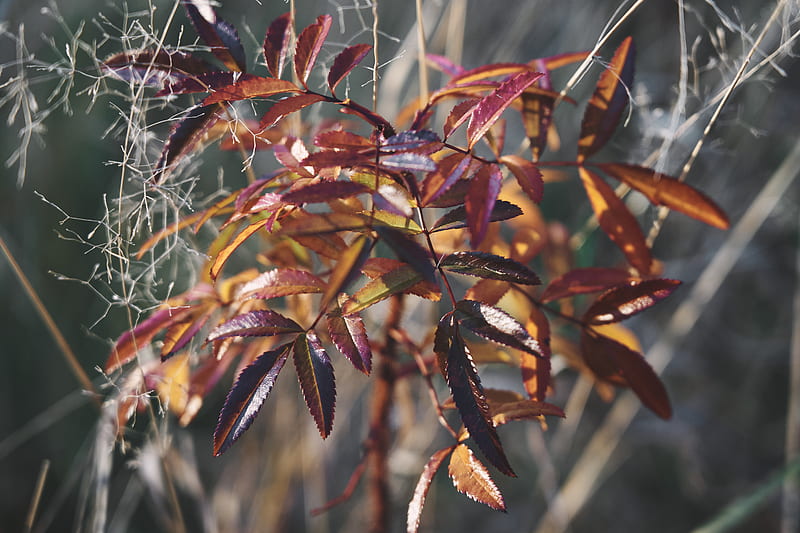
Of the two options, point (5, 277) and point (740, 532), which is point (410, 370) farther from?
point (5, 277)

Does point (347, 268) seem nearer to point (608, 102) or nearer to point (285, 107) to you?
point (285, 107)

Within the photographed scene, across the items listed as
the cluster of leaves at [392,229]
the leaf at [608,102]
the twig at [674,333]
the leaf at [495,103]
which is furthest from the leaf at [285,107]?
the twig at [674,333]

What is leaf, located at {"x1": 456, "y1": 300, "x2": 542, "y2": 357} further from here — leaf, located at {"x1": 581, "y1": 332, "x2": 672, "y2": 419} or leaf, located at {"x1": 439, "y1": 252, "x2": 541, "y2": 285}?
leaf, located at {"x1": 581, "y1": 332, "x2": 672, "y2": 419}

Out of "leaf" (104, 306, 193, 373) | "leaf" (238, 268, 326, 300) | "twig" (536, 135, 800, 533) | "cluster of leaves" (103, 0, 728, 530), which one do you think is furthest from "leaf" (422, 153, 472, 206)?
"twig" (536, 135, 800, 533)

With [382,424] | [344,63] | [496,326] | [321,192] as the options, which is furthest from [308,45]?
[382,424]

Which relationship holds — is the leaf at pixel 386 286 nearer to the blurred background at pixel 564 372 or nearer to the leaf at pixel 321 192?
the leaf at pixel 321 192

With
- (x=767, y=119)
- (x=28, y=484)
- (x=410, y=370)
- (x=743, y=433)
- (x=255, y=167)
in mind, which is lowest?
(x=28, y=484)

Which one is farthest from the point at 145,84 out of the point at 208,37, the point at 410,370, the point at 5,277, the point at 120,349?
the point at 5,277
